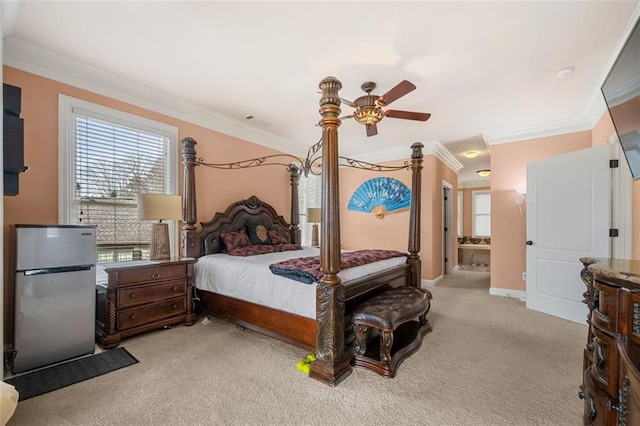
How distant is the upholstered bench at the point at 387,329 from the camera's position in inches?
85.5

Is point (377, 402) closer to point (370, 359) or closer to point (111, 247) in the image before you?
point (370, 359)

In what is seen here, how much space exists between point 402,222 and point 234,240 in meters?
3.17

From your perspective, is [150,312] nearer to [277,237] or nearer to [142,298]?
[142,298]

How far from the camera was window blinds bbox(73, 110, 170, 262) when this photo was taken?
2.88 metres

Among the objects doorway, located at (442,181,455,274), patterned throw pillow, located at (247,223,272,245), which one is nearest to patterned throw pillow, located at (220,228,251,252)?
patterned throw pillow, located at (247,223,272,245)

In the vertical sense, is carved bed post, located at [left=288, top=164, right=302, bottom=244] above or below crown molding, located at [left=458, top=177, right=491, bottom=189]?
below

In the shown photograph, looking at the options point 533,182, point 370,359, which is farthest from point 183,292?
point 533,182

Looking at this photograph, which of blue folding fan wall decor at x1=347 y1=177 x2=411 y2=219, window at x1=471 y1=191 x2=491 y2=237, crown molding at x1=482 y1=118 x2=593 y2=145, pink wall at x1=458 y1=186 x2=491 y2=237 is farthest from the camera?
pink wall at x1=458 y1=186 x2=491 y2=237

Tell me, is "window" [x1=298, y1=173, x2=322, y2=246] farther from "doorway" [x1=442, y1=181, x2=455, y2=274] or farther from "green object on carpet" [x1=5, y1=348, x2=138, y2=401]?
"green object on carpet" [x1=5, y1=348, x2=138, y2=401]

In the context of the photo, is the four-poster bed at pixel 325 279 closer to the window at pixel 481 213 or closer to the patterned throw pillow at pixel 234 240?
the patterned throw pillow at pixel 234 240

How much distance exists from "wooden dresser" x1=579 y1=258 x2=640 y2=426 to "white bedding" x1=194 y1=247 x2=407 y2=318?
1596mm

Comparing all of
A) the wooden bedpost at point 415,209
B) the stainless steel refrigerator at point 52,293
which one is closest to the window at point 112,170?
the stainless steel refrigerator at point 52,293

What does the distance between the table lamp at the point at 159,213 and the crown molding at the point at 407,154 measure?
3928 mm

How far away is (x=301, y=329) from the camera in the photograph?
7.98 feet
